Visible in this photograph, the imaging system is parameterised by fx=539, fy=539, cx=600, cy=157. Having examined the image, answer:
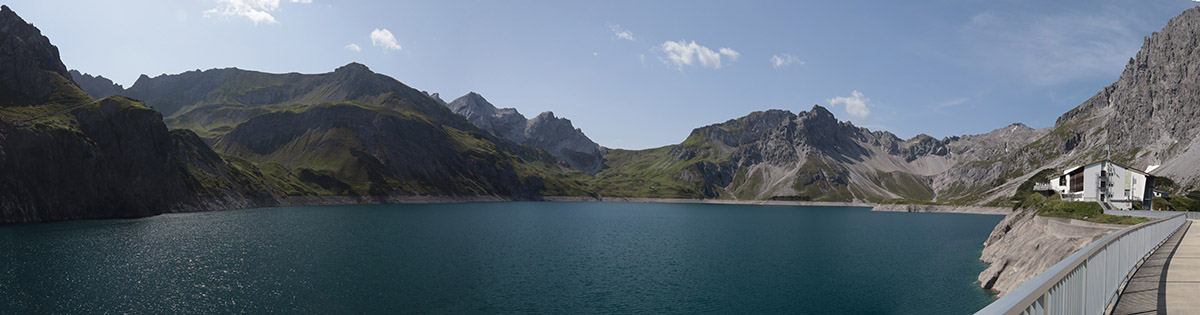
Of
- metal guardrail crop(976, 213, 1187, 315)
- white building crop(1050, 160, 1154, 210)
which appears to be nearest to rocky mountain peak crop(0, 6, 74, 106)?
metal guardrail crop(976, 213, 1187, 315)

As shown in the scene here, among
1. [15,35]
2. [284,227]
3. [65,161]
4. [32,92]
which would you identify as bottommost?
[284,227]

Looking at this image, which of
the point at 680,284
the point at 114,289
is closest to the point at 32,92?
the point at 114,289

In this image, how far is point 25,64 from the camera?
528 feet

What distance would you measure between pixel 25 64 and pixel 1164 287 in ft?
788

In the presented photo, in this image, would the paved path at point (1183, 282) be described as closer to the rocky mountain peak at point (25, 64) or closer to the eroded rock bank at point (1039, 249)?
the eroded rock bank at point (1039, 249)

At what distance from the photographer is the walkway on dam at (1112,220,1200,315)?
616 inches

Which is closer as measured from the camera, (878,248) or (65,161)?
(878,248)

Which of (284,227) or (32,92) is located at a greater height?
(32,92)

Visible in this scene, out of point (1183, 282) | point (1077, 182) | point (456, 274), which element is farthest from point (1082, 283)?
point (1077, 182)

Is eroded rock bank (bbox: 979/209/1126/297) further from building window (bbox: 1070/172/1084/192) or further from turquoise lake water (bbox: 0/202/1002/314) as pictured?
building window (bbox: 1070/172/1084/192)

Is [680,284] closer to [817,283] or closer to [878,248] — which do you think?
[817,283]

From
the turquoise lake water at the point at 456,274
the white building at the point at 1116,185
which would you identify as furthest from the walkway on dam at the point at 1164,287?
the white building at the point at 1116,185

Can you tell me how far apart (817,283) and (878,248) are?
154 feet

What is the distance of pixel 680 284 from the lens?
61.9 metres
